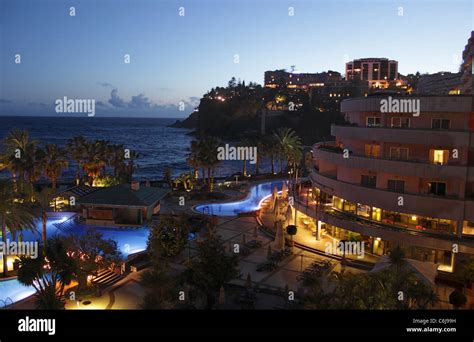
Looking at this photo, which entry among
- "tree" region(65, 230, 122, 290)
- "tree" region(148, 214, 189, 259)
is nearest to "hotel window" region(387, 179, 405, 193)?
"tree" region(148, 214, 189, 259)

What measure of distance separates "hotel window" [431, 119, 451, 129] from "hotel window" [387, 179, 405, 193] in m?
→ 5.51

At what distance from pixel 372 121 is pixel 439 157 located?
8118 mm

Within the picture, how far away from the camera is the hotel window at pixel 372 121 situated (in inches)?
1594

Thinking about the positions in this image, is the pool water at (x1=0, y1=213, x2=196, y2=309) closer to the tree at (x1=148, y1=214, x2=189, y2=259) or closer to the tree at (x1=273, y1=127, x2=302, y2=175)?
the tree at (x1=148, y1=214, x2=189, y2=259)

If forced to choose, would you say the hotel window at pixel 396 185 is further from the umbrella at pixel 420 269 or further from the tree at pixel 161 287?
the tree at pixel 161 287

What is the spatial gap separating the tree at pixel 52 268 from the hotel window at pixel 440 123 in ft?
100

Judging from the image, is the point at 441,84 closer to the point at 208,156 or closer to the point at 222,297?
the point at 208,156

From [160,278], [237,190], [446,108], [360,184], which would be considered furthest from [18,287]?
[237,190]

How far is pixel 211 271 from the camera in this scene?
84.5ft

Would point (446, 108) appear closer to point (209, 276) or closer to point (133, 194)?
point (209, 276)

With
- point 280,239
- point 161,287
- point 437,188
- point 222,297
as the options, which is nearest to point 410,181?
point 437,188

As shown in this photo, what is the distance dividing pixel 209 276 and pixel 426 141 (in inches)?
846

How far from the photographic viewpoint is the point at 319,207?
42.4 meters

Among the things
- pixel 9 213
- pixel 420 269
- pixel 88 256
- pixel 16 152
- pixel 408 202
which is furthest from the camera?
pixel 16 152
